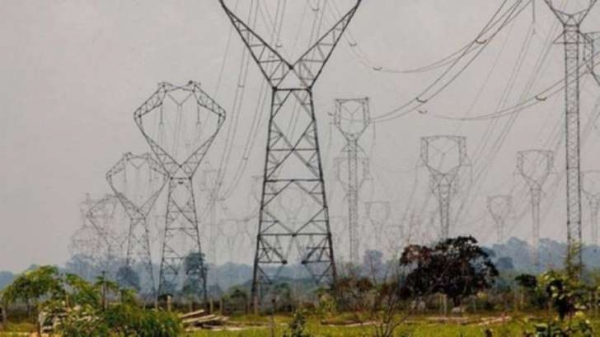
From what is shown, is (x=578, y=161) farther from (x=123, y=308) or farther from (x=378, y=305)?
(x=123, y=308)

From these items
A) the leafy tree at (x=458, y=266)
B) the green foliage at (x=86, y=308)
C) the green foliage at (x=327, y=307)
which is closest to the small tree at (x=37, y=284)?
the green foliage at (x=86, y=308)

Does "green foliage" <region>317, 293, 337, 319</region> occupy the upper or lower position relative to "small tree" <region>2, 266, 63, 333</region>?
lower

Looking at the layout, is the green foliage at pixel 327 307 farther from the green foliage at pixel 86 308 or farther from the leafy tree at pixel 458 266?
the green foliage at pixel 86 308

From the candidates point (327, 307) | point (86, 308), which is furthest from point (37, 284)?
point (327, 307)

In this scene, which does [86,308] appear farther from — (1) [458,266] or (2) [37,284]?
(1) [458,266]

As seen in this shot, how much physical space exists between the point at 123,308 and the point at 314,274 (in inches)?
1047

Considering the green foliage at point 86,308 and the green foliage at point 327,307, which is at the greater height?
the green foliage at point 86,308

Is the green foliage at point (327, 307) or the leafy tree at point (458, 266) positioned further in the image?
the leafy tree at point (458, 266)

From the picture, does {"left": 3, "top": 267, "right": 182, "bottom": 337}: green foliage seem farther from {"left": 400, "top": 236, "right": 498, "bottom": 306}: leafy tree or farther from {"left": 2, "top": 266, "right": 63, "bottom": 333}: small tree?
{"left": 400, "top": 236, "right": 498, "bottom": 306}: leafy tree

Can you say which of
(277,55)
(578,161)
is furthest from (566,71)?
(277,55)

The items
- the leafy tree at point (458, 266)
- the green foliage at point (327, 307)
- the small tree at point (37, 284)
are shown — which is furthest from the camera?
the leafy tree at point (458, 266)

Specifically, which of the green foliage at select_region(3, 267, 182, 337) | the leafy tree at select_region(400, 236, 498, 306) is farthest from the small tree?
the leafy tree at select_region(400, 236, 498, 306)

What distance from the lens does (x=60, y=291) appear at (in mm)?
17469

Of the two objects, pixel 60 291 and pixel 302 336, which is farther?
pixel 302 336
